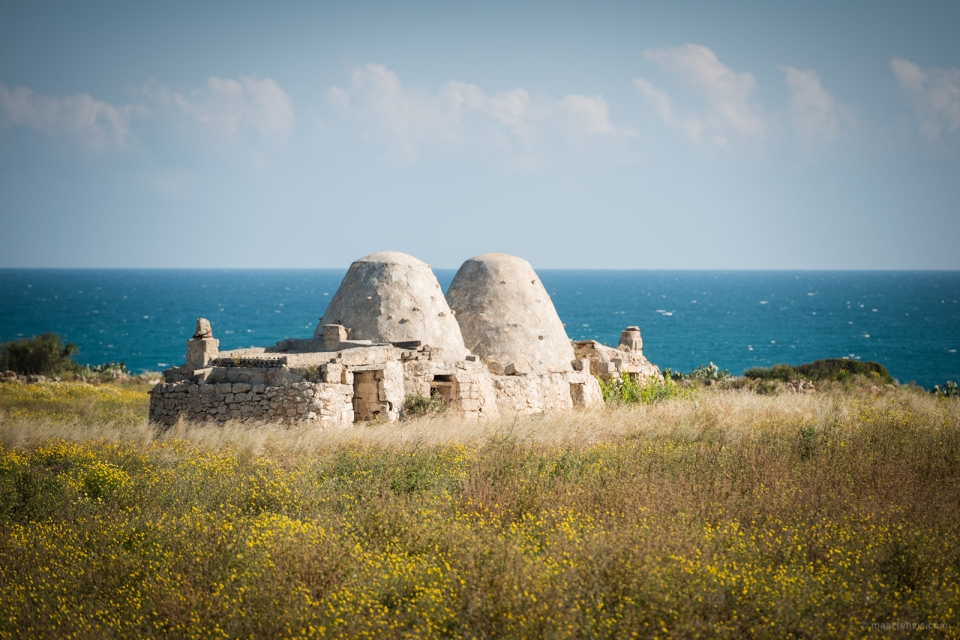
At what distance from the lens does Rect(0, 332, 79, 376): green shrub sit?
117 ft

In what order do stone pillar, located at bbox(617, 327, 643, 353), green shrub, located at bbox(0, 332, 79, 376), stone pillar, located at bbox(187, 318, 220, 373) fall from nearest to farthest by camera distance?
stone pillar, located at bbox(187, 318, 220, 373) < stone pillar, located at bbox(617, 327, 643, 353) < green shrub, located at bbox(0, 332, 79, 376)

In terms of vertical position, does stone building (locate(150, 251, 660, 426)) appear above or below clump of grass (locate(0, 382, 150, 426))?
above

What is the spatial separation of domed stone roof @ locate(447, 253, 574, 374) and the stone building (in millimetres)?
30

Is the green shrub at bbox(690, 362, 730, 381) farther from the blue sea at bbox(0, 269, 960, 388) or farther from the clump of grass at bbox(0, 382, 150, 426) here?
the blue sea at bbox(0, 269, 960, 388)

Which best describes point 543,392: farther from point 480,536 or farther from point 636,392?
point 480,536

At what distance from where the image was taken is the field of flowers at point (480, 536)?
7.17 meters

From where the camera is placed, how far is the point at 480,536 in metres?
8.77

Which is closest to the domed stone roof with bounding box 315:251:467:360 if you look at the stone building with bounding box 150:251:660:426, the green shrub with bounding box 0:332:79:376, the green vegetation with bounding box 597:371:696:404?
the stone building with bounding box 150:251:660:426

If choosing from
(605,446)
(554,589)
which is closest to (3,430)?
(605,446)

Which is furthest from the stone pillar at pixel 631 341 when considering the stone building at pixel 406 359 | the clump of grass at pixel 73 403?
the clump of grass at pixel 73 403

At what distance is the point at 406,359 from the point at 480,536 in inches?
374

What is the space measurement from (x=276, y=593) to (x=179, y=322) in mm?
105350

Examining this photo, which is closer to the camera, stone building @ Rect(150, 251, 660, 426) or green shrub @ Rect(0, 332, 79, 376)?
stone building @ Rect(150, 251, 660, 426)

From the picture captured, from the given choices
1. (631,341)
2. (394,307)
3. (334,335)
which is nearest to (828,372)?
(631,341)
